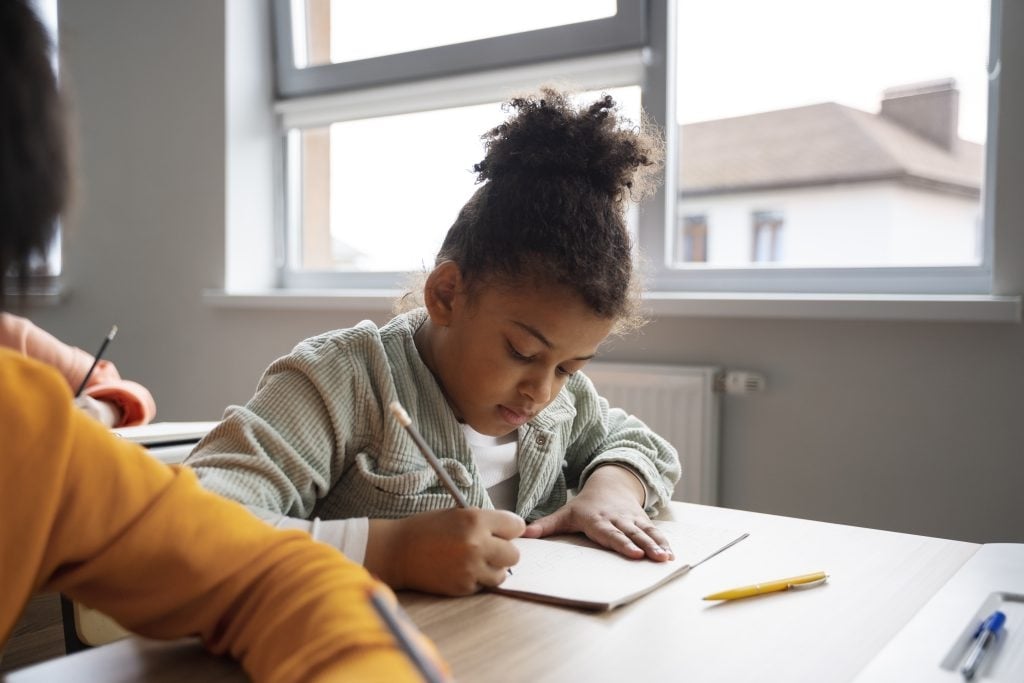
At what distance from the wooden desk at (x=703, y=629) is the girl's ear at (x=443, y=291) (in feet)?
1.31

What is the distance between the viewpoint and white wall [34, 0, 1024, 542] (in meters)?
1.77

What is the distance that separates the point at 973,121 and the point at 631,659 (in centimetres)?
168

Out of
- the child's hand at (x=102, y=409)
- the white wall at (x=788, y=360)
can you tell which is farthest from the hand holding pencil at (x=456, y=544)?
the child's hand at (x=102, y=409)

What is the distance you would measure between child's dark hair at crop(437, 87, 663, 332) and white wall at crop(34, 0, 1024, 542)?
0.60m

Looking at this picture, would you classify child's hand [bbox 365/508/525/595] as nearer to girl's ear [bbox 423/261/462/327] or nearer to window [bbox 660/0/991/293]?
girl's ear [bbox 423/261/462/327]

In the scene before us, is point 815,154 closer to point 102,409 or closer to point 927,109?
point 927,109

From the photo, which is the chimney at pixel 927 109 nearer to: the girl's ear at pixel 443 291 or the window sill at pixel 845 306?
the window sill at pixel 845 306

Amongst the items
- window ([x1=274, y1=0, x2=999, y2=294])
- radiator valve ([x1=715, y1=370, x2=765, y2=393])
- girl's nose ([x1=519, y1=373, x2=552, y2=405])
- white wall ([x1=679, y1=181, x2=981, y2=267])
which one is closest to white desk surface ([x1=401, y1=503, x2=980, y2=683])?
girl's nose ([x1=519, y1=373, x2=552, y2=405])

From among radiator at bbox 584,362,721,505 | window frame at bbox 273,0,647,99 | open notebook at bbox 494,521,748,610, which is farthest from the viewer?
window frame at bbox 273,0,647,99

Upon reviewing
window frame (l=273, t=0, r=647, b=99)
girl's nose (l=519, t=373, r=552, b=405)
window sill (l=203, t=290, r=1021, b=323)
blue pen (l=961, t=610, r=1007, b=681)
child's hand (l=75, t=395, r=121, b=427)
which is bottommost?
child's hand (l=75, t=395, r=121, b=427)

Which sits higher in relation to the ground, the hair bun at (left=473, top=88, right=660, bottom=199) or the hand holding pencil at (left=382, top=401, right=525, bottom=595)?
the hair bun at (left=473, top=88, right=660, bottom=199)

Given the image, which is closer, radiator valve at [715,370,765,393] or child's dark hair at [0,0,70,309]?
child's dark hair at [0,0,70,309]

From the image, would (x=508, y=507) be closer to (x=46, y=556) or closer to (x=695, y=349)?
(x=46, y=556)

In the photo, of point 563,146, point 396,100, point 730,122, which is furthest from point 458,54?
point 563,146
